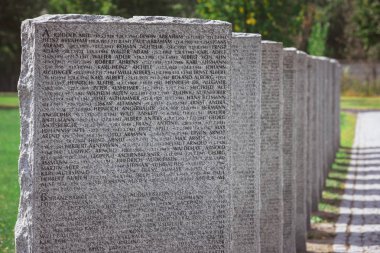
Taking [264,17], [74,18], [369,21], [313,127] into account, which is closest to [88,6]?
[264,17]

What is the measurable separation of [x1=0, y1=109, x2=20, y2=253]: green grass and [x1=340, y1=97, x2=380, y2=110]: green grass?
753 inches

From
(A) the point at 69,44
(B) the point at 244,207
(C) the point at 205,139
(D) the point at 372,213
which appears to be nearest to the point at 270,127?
(B) the point at 244,207

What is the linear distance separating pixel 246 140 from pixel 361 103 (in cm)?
3990

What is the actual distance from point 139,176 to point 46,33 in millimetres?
935

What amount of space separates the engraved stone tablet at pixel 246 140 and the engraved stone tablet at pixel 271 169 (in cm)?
103

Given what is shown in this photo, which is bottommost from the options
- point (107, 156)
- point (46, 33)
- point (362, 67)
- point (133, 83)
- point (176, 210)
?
A: point (362, 67)

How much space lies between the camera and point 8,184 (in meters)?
14.5

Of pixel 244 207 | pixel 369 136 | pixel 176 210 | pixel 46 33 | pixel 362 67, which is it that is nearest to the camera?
pixel 46 33

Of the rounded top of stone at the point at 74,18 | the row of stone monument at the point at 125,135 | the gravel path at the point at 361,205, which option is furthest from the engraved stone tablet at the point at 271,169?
the rounded top of stone at the point at 74,18

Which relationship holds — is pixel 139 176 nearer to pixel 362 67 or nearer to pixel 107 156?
pixel 107 156

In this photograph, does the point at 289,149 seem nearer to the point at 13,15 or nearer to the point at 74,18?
the point at 74,18

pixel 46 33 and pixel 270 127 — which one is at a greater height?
pixel 46 33

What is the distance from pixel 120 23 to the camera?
4598 mm

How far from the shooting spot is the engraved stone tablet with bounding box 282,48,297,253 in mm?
8859
